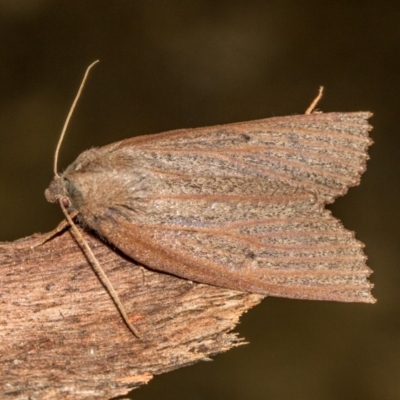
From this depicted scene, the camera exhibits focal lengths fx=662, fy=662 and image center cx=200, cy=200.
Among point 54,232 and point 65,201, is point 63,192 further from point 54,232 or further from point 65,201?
point 54,232

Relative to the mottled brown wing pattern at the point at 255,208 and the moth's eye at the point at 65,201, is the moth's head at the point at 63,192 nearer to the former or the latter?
the moth's eye at the point at 65,201

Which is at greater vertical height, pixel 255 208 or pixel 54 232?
pixel 54 232

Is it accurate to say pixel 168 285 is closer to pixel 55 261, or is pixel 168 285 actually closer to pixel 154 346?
pixel 154 346

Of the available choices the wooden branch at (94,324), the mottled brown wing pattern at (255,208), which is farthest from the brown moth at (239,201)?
the wooden branch at (94,324)

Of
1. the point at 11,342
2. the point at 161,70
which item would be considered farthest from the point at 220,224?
the point at 161,70

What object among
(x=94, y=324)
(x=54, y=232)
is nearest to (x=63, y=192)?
(x=54, y=232)

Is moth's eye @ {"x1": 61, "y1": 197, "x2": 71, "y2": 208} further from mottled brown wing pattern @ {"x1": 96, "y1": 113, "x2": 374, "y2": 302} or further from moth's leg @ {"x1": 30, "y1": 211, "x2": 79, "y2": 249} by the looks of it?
mottled brown wing pattern @ {"x1": 96, "y1": 113, "x2": 374, "y2": 302}
